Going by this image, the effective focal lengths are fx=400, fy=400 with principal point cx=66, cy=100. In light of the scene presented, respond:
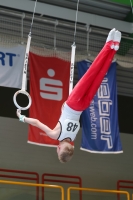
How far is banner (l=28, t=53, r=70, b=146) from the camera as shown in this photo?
244 inches

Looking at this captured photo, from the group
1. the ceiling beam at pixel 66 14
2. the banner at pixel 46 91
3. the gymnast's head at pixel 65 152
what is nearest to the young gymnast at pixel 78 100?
the gymnast's head at pixel 65 152

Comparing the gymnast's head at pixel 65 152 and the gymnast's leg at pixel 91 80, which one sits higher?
the gymnast's leg at pixel 91 80

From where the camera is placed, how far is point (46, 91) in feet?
20.9

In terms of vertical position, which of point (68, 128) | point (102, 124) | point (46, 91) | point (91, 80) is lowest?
point (68, 128)

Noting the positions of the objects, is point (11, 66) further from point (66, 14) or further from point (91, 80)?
point (91, 80)

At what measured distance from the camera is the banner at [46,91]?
6188 millimetres

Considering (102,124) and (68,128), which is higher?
(102,124)

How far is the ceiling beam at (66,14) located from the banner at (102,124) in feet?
2.57

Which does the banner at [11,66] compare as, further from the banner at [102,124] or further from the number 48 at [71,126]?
the number 48 at [71,126]

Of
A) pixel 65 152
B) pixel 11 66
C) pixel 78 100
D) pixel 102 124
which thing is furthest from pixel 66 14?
pixel 65 152

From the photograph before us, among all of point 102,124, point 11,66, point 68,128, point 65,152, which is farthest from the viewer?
point 102,124

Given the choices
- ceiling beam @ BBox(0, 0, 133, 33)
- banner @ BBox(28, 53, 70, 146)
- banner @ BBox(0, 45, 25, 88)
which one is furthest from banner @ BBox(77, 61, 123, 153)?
banner @ BBox(0, 45, 25, 88)

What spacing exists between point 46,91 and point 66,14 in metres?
1.24

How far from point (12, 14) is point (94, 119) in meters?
2.05
